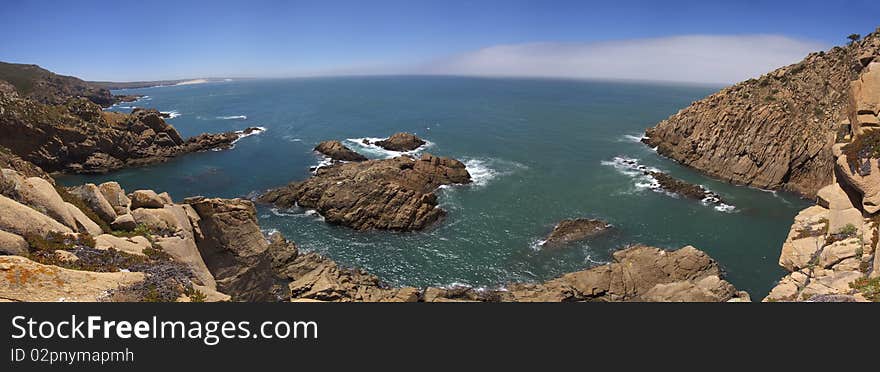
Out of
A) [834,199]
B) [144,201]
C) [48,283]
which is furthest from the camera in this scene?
[834,199]

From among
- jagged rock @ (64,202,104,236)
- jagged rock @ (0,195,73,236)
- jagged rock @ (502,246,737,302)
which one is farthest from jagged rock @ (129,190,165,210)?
jagged rock @ (502,246,737,302)

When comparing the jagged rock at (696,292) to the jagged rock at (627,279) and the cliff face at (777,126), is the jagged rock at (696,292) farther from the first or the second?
the cliff face at (777,126)

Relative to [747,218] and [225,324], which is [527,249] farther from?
[225,324]

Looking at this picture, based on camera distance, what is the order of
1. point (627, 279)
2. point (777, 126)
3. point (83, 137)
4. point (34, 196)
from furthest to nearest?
point (83, 137), point (777, 126), point (627, 279), point (34, 196)

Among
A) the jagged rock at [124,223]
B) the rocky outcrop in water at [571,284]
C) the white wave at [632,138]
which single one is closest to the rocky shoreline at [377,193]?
the rocky outcrop in water at [571,284]

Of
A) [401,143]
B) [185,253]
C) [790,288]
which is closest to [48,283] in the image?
[185,253]

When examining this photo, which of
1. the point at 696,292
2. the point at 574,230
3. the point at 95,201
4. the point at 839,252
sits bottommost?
the point at 574,230

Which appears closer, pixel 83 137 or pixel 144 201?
pixel 144 201

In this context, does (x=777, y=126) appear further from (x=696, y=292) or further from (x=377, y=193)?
(x=377, y=193)

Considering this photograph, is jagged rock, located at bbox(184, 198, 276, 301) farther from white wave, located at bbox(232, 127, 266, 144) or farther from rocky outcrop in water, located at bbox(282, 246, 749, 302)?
white wave, located at bbox(232, 127, 266, 144)
